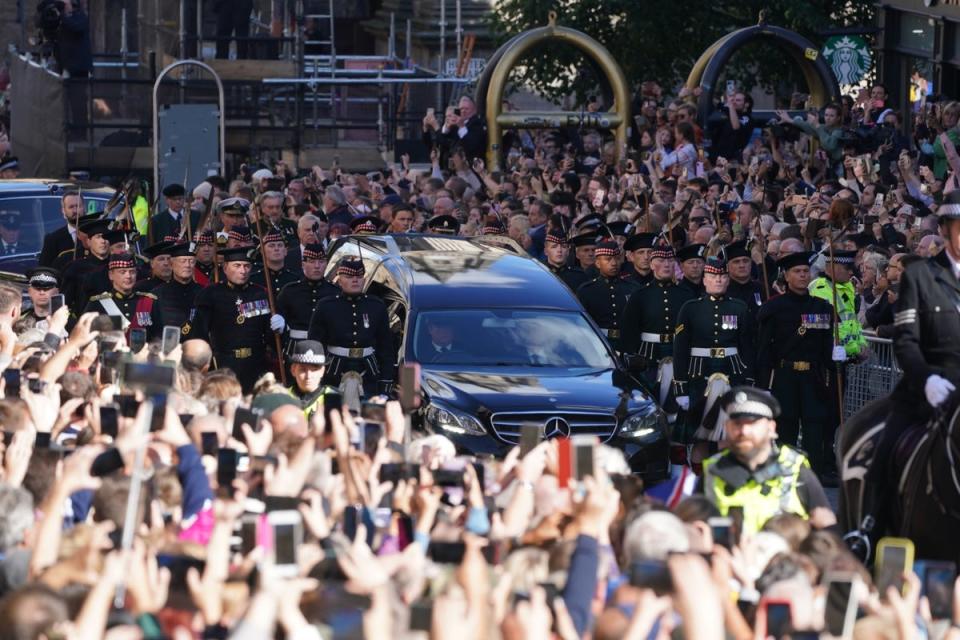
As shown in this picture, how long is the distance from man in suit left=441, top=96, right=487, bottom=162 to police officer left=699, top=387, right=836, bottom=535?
52.9 ft

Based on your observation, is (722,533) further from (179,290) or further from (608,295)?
(179,290)

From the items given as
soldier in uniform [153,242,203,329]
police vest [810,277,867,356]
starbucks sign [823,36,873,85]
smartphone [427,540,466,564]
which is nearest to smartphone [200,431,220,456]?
smartphone [427,540,466,564]

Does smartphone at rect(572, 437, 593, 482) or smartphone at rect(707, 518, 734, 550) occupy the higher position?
smartphone at rect(572, 437, 593, 482)

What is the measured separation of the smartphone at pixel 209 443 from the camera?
9508mm

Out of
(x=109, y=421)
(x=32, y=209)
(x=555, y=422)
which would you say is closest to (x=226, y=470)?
(x=109, y=421)

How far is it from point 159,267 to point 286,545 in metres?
10.8

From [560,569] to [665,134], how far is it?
16045 mm

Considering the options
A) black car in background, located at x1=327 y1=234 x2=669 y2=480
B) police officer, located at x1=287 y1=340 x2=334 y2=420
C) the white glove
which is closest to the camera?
the white glove

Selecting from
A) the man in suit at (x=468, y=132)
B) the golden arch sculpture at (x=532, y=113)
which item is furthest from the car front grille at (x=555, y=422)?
the man in suit at (x=468, y=132)

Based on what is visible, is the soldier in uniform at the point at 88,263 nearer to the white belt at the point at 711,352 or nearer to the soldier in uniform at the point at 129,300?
the soldier in uniform at the point at 129,300

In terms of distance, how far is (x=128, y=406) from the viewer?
9.86 m

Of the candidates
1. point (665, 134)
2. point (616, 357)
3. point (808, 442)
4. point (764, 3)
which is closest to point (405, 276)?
point (616, 357)

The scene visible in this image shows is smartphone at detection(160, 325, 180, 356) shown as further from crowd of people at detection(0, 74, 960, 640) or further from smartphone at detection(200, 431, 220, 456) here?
smartphone at detection(200, 431, 220, 456)

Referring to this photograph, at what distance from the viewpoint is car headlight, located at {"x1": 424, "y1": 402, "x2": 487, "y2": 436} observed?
46.0 ft
